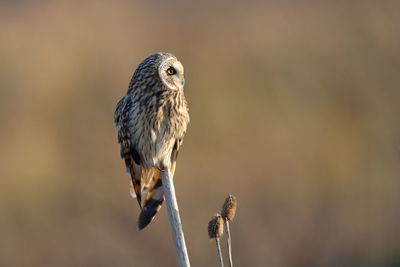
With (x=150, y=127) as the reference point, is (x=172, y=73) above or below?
above

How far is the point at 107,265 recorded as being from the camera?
325 inches

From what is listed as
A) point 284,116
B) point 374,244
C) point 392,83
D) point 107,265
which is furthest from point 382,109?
point 107,265

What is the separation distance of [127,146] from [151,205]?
29 centimetres

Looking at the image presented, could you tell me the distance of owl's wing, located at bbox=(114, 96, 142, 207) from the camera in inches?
165

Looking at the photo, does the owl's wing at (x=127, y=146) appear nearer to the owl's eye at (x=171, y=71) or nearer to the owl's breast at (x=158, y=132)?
the owl's breast at (x=158, y=132)

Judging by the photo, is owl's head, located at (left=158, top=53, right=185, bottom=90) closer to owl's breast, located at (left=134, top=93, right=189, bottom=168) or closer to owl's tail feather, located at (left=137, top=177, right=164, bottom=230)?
owl's breast, located at (left=134, top=93, right=189, bottom=168)

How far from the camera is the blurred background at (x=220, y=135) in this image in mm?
8273

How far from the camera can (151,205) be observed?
13.7 feet

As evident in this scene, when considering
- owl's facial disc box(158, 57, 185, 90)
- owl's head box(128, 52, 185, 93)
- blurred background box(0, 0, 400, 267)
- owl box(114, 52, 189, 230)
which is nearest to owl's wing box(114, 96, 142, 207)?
owl box(114, 52, 189, 230)

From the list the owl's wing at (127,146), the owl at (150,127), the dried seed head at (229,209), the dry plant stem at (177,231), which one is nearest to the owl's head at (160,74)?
the owl at (150,127)

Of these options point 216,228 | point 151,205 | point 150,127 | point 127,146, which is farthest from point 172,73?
point 216,228

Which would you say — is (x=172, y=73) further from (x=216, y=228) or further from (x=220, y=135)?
(x=220, y=135)

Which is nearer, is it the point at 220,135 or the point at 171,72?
the point at 171,72

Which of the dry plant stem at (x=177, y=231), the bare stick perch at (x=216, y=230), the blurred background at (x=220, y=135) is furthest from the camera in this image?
the blurred background at (x=220, y=135)
